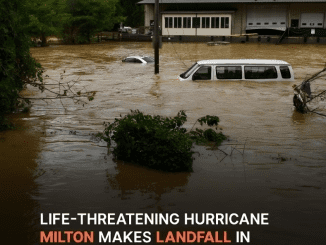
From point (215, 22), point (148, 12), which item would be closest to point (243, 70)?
point (215, 22)

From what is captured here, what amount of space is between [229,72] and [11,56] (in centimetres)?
868

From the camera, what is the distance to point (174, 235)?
20.7 ft

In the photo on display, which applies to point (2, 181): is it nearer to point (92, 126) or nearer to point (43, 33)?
point (92, 126)

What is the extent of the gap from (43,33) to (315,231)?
49782 millimetres

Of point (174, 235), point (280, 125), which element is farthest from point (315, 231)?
point (280, 125)

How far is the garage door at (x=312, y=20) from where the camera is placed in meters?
57.3

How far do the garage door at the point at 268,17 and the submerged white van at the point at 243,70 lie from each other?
4287cm

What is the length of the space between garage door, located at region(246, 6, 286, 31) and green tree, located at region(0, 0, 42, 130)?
48756 mm

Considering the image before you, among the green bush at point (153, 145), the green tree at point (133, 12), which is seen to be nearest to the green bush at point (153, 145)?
the green bush at point (153, 145)

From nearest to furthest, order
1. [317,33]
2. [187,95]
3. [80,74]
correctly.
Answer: [187,95] → [80,74] → [317,33]

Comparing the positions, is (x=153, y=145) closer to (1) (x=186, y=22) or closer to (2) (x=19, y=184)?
(2) (x=19, y=184)

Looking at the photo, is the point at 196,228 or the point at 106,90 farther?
the point at 106,90

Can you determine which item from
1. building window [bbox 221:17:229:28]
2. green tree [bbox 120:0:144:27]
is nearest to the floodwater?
building window [bbox 221:17:229:28]

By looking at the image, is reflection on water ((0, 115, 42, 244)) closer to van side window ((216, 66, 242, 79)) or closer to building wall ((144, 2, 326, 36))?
van side window ((216, 66, 242, 79))
